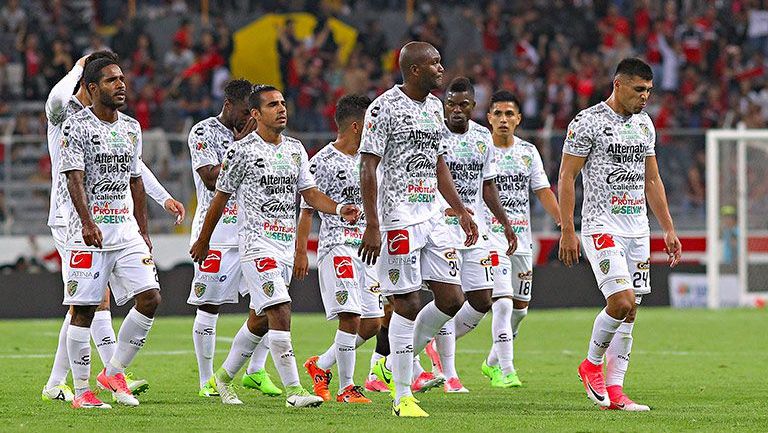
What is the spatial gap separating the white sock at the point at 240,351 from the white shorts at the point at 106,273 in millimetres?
885

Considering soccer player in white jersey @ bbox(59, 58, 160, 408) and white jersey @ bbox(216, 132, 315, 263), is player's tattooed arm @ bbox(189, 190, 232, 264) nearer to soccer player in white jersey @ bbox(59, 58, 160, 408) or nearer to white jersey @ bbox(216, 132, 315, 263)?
white jersey @ bbox(216, 132, 315, 263)

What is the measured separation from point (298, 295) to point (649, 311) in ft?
20.1

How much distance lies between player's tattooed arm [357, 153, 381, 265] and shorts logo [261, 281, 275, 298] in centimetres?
80

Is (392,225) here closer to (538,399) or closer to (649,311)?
(538,399)

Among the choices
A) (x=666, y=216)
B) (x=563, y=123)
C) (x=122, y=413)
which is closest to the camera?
(x=122, y=413)

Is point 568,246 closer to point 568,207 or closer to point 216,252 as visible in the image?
point 568,207

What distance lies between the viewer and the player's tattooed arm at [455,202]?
10.4 metres

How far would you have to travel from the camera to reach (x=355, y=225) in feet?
39.3

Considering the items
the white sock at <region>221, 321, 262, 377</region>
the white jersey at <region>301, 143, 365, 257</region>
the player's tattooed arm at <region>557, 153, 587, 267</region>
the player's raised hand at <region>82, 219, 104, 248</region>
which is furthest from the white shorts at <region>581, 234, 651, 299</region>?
the player's raised hand at <region>82, 219, 104, 248</region>

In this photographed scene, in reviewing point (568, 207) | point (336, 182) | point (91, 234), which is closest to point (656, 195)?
point (568, 207)

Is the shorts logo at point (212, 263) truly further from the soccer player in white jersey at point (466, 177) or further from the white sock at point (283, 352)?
the soccer player in white jersey at point (466, 177)

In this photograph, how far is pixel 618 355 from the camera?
36.0 feet

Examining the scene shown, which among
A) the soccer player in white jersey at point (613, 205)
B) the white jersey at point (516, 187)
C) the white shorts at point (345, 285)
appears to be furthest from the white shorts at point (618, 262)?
the white jersey at point (516, 187)

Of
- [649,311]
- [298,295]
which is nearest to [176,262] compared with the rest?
[298,295]
